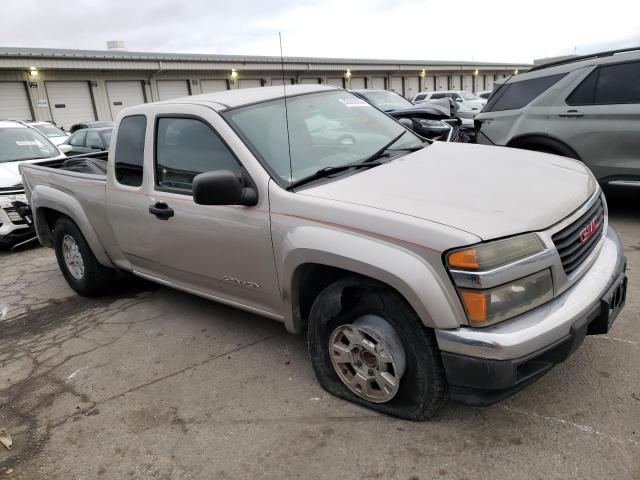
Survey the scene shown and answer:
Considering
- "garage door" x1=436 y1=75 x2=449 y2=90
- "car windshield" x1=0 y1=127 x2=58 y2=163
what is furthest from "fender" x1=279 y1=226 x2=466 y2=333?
"garage door" x1=436 y1=75 x2=449 y2=90

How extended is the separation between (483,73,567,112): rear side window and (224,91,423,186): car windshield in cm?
300

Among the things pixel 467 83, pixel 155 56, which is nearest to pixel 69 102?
pixel 155 56

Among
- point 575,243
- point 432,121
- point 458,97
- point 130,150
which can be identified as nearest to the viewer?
point 575,243

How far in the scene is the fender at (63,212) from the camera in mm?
4422

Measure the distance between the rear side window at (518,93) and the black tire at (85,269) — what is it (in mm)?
4950

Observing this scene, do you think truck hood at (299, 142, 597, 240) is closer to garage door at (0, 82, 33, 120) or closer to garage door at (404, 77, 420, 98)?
garage door at (0, 82, 33, 120)

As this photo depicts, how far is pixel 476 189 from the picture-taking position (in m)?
2.62

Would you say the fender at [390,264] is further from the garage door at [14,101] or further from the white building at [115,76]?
the garage door at [14,101]

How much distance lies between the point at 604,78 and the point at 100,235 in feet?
17.5

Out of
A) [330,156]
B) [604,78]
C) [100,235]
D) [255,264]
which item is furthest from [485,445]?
[604,78]

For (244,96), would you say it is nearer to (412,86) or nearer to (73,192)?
(73,192)

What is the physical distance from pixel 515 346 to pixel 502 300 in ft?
0.65

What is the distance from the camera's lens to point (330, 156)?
10.6 ft

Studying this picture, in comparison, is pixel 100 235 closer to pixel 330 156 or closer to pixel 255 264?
pixel 255 264
